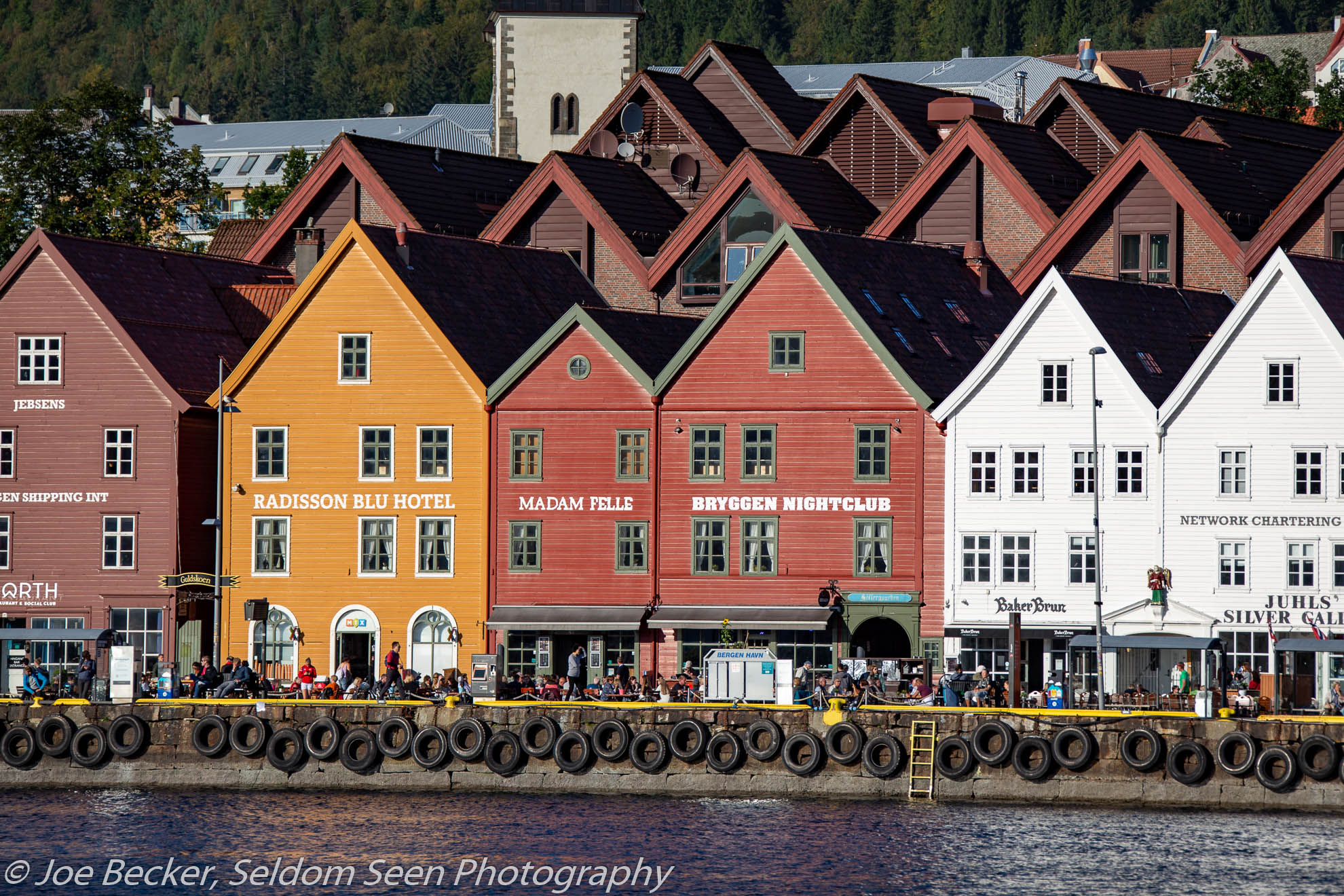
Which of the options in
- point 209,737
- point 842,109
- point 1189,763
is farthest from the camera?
point 842,109

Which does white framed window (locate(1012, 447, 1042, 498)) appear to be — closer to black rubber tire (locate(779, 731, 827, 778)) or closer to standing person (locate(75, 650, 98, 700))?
black rubber tire (locate(779, 731, 827, 778))

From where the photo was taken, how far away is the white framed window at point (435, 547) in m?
70.6

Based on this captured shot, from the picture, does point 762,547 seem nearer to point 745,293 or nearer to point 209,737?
point 745,293

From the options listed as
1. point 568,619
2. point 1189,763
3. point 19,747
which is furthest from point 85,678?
point 1189,763

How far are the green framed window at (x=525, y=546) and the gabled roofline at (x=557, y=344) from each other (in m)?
3.48

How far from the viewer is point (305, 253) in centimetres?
8469

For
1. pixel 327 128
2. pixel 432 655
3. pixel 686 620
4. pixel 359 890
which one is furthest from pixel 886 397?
pixel 327 128

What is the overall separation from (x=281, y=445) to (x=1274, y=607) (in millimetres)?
27504

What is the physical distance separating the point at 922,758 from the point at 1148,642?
810 centimetres

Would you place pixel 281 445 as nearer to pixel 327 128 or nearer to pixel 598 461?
pixel 598 461

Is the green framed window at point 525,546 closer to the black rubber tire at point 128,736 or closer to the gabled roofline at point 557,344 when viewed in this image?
the gabled roofline at point 557,344

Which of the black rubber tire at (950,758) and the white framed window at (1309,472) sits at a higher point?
the white framed window at (1309,472)

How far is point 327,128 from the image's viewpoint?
18562 cm

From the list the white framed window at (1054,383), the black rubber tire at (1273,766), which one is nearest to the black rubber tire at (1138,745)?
the black rubber tire at (1273,766)
